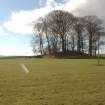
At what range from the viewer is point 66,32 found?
79062mm

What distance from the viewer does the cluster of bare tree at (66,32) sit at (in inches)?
3036

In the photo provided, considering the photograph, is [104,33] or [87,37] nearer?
[104,33]

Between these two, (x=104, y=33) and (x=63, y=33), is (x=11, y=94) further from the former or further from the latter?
(x=63, y=33)

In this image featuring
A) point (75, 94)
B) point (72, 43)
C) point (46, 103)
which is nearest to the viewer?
point (46, 103)

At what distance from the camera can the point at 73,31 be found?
80000 millimetres

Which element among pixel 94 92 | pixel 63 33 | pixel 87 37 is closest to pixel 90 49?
pixel 87 37

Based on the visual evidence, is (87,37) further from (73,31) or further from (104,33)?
(104,33)

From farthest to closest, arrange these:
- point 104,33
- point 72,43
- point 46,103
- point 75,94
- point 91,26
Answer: point 72,43 → point 91,26 → point 104,33 → point 75,94 → point 46,103

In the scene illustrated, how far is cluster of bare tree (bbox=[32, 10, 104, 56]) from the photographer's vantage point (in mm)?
77125

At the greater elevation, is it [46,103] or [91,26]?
[91,26]

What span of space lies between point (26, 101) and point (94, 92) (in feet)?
11.1

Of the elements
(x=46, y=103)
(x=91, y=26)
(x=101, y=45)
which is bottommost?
(x=46, y=103)

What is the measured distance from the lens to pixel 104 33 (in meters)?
68.1

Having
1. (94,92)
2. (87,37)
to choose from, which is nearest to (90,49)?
(87,37)
